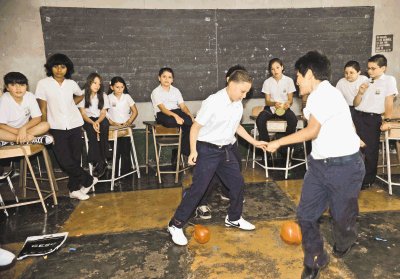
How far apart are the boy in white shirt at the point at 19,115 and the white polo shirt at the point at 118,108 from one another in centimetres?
142

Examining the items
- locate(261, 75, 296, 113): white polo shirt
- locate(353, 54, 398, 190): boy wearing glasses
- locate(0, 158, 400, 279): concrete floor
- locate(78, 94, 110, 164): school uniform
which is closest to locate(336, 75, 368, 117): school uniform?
locate(353, 54, 398, 190): boy wearing glasses

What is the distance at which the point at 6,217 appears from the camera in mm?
4562

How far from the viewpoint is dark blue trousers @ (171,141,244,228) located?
138 inches

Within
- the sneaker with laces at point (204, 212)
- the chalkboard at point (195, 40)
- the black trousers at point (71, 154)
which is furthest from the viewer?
the chalkboard at point (195, 40)

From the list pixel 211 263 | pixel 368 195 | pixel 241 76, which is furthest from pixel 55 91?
pixel 368 195

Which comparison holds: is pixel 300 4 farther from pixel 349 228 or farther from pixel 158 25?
pixel 349 228

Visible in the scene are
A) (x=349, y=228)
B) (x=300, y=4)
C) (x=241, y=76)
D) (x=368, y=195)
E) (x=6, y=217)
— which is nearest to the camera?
(x=349, y=228)

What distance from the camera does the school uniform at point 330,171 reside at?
2.65 meters

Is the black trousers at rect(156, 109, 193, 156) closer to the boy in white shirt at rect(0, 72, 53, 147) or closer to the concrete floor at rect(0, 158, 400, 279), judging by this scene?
Result: the concrete floor at rect(0, 158, 400, 279)

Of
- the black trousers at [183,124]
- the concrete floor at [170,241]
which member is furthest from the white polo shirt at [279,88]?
the concrete floor at [170,241]

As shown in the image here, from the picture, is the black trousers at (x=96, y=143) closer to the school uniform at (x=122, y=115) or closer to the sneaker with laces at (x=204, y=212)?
the school uniform at (x=122, y=115)

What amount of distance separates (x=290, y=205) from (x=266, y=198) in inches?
15.7

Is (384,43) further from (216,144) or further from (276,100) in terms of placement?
(216,144)

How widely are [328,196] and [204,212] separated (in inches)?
73.6
